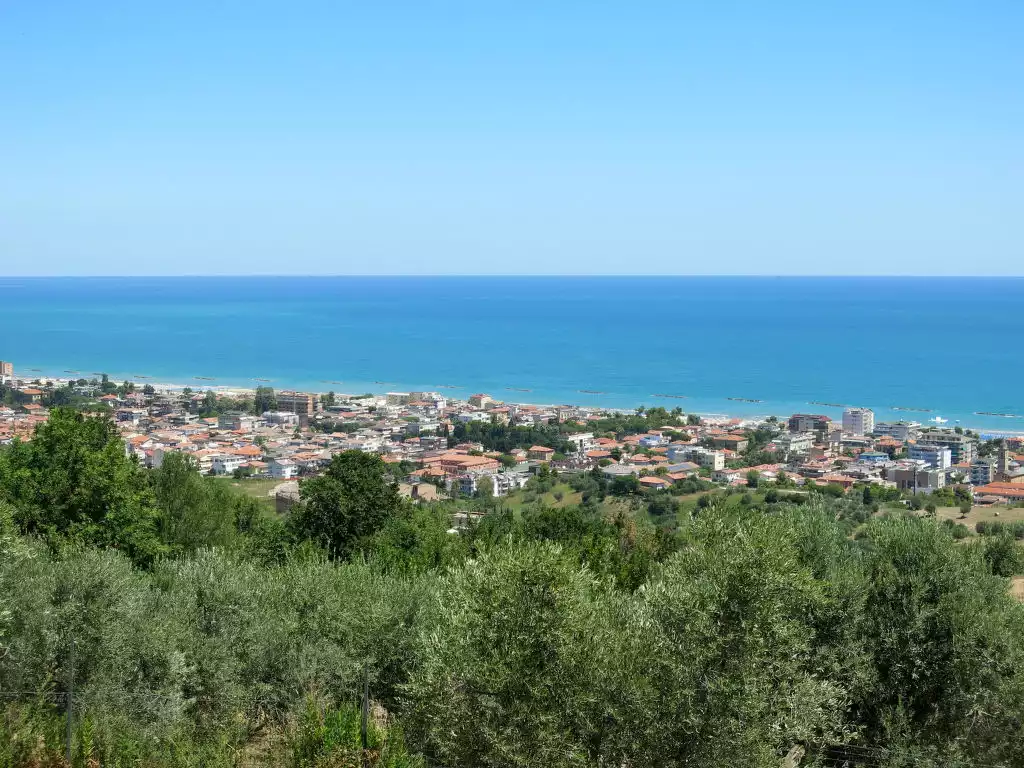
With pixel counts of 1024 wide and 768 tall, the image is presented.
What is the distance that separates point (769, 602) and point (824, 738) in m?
1.88

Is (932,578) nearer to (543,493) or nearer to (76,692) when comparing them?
(76,692)

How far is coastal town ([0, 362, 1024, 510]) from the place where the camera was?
41625 mm

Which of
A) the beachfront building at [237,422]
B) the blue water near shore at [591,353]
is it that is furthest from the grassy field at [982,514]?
the beachfront building at [237,422]

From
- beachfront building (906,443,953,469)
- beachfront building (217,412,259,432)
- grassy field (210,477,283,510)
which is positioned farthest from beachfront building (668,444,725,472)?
beachfront building (217,412,259,432)

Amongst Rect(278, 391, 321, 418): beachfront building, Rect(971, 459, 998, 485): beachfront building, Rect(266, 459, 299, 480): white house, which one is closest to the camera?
Rect(971, 459, 998, 485): beachfront building

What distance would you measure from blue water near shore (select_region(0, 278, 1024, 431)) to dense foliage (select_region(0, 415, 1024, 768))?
54.4m

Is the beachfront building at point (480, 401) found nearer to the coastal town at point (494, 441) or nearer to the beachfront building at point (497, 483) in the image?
the coastal town at point (494, 441)

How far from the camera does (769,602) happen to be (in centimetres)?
818

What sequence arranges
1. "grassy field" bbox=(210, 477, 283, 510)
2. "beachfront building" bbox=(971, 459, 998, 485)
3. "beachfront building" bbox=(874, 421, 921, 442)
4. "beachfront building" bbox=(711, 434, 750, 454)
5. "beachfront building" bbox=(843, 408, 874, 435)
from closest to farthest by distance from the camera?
"grassy field" bbox=(210, 477, 283, 510) < "beachfront building" bbox=(971, 459, 998, 485) < "beachfront building" bbox=(711, 434, 750, 454) < "beachfront building" bbox=(874, 421, 921, 442) < "beachfront building" bbox=(843, 408, 874, 435)

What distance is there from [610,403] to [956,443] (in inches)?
1053

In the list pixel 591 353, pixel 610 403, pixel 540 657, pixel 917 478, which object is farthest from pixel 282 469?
pixel 591 353

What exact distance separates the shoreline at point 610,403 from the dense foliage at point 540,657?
4978 centimetres

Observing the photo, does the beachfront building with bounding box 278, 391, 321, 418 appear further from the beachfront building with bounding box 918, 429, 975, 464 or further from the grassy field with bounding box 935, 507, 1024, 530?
the grassy field with bounding box 935, 507, 1024, 530

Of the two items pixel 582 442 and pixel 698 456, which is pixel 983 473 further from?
pixel 582 442
